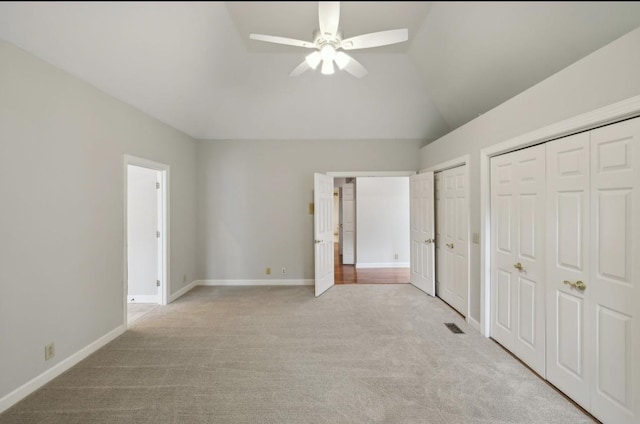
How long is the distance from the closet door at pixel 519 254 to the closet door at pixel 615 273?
0.44 m

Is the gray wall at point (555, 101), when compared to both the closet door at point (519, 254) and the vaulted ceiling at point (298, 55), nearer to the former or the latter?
the closet door at point (519, 254)

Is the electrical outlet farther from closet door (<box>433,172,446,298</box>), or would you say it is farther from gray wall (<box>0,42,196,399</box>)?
closet door (<box>433,172,446,298</box>)

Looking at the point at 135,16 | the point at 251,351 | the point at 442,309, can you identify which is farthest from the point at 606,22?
the point at 251,351

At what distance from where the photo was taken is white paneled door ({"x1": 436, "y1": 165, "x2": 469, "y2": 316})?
3525 millimetres

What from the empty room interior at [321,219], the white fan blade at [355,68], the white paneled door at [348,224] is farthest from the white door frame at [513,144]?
the white paneled door at [348,224]

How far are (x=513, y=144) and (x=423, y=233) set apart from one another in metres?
2.31

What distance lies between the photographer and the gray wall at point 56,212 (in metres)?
1.99

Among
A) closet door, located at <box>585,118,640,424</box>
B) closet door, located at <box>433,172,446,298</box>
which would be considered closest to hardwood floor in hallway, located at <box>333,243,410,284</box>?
closet door, located at <box>433,172,446,298</box>

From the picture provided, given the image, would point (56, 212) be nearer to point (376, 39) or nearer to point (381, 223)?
point (376, 39)

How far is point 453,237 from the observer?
3859mm

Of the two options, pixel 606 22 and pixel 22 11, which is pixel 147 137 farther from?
pixel 606 22

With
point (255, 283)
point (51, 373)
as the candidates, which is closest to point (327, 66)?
point (51, 373)

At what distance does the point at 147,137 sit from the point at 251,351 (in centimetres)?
302

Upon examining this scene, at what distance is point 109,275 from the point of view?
9.59 ft
